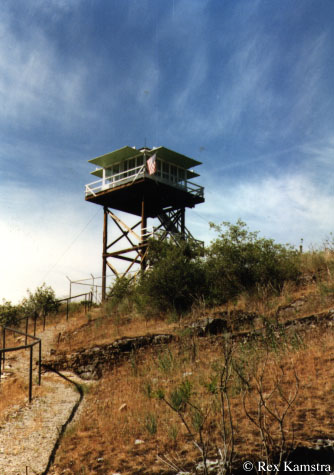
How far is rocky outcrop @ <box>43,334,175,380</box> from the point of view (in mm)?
13219

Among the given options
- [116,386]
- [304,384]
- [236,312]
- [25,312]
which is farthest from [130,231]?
[304,384]

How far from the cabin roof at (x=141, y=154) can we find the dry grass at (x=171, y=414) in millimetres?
18320

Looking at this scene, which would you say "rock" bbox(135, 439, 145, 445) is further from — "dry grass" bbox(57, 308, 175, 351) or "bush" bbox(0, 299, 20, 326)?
"bush" bbox(0, 299, 20, 326)

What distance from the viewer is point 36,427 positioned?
8.74 m

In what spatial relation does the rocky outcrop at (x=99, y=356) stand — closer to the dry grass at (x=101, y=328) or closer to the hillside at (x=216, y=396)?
the hillside at (x=216, y=396)

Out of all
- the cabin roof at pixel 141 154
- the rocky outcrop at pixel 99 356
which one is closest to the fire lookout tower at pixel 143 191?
the cabin roof at pixel 141 154

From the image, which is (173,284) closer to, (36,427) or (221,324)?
(221,324)

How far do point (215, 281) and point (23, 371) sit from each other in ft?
27.8

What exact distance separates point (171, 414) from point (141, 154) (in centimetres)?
2178

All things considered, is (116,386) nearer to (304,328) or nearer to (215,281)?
(304,328)

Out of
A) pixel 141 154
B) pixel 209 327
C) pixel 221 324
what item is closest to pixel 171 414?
pixel 209 327

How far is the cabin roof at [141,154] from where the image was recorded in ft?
91.4

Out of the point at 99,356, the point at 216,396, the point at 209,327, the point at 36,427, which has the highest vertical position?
the point at 209,327

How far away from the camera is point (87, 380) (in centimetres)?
1273
